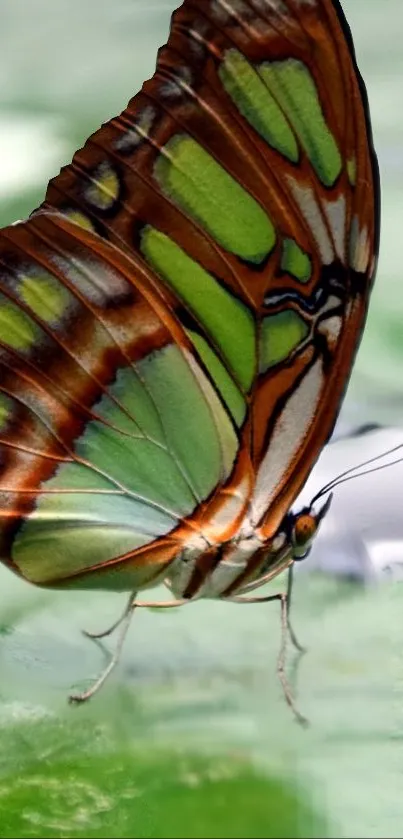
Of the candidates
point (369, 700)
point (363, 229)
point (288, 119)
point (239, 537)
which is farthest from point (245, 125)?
point (369, 700)

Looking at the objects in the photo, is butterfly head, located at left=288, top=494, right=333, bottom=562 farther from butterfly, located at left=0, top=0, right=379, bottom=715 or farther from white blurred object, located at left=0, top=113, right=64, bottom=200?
white blurred object, located at left=0, top=113, right=64, bottom=200

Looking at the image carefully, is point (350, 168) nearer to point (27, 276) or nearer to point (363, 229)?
point (363, 229)

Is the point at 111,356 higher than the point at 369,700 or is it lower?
higher

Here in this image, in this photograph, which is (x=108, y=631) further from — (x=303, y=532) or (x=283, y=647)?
(x=303, y=532)

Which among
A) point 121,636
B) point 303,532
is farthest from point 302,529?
point 121,636

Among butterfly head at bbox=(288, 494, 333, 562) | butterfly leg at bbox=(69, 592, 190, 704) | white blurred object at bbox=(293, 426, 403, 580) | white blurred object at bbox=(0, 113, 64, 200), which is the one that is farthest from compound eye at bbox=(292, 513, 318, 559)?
white blurred object at bbox=(0, 113, 64, 200)

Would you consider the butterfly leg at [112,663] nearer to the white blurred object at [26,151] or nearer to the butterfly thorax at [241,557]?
the butterfly thorax at [241,557]

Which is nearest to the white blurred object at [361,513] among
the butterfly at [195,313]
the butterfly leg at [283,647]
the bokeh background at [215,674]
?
the bokeh background at [215,674]
